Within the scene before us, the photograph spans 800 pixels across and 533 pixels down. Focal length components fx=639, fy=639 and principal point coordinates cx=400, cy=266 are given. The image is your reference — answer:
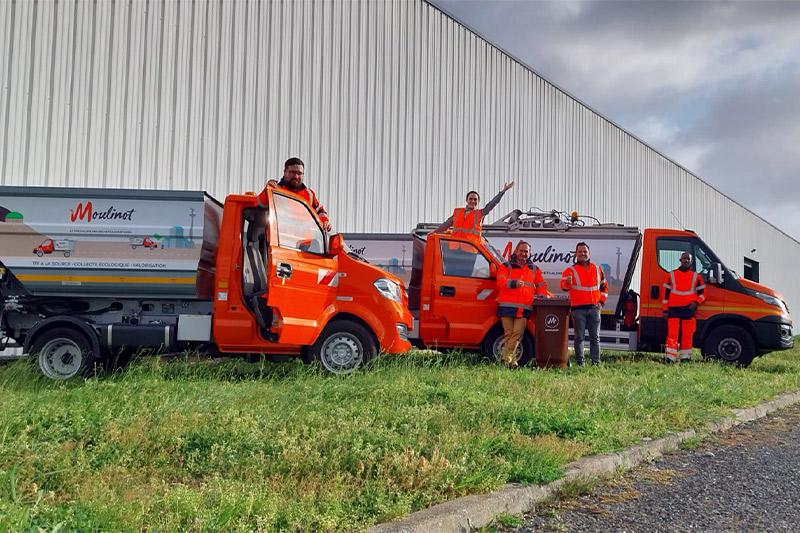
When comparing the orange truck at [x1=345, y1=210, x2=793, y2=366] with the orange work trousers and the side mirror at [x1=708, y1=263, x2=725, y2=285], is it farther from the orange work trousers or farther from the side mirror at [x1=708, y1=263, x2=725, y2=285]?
the orange work trousers

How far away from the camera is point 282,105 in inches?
521

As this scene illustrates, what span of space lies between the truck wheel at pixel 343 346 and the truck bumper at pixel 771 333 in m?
6.67

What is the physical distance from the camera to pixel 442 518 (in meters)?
3.30

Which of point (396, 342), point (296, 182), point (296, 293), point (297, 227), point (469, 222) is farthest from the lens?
point (469, 222)

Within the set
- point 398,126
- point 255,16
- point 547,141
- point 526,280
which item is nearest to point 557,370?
point 526,280

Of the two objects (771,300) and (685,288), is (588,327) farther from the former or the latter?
(771,300)

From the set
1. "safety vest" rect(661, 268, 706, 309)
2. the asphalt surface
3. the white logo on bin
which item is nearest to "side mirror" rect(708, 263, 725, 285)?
"safety vest" rect(661, 268, 706, 309)

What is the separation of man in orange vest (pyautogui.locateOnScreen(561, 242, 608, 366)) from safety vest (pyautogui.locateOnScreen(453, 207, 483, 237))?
156cm

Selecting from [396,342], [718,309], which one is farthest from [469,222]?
[718,309]

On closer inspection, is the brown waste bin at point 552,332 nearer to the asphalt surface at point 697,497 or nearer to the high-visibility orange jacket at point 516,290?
the high-visibility orange jacket at point 516,290

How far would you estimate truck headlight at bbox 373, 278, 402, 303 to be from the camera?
7.66 meters

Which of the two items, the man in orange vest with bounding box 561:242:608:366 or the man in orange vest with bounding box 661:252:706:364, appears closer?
the man in orange vest with bounding box 561:242:608:366

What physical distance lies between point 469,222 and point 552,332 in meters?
2.06

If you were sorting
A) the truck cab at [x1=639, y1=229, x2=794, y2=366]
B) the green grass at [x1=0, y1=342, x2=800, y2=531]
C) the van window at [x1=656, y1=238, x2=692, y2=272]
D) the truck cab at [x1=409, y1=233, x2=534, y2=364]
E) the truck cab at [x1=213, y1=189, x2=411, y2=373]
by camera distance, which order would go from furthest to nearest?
the van window at [x1=656, y1=238, x2=692, y2=272] < the truck cab at [x1=639, y1=229, x2=794, y2=366] < the truck cab at [x1=409, y1=233, x2=534, y2=364] < the truck cab at [x1=213, y1=189, x2=411, y2=373] < the green grass at [x1=0, y1=342, x2=800, y2=531]
